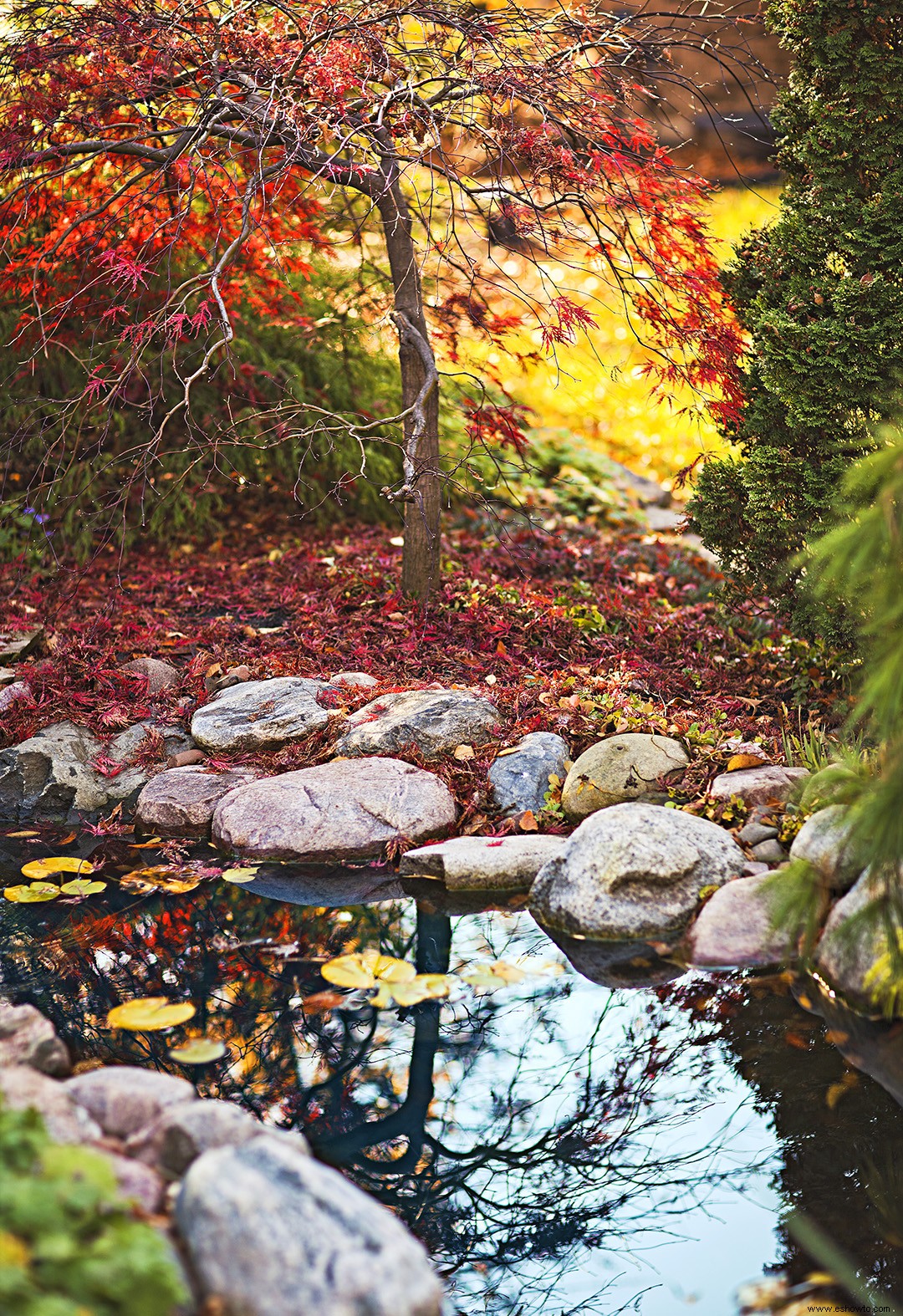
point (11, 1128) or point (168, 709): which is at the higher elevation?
point (168, 709)

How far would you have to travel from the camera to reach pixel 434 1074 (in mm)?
2795

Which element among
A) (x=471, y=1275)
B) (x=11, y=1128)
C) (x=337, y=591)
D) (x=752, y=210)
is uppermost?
(x=752, y=210)

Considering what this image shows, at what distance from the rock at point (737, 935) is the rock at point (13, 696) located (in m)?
3.23

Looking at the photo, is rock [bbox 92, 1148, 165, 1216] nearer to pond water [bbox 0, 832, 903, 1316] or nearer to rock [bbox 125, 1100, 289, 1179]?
rock [bbox 125, 1100, 289, 1179]

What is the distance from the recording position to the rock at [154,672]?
16.5 feet

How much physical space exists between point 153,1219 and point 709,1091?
4.79 feet

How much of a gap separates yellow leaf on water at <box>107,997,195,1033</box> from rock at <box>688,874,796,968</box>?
1533 mm

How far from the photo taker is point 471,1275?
2180 millimetres

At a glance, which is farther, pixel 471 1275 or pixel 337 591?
pixel 337 591

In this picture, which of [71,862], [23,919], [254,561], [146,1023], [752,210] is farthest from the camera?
[752,210]

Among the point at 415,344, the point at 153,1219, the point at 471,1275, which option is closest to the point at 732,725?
the point at 415,344

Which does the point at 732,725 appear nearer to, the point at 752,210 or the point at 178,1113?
the point at 178,1113

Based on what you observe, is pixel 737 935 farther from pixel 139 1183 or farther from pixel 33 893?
pixel 33 893

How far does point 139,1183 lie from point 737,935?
193 cm
